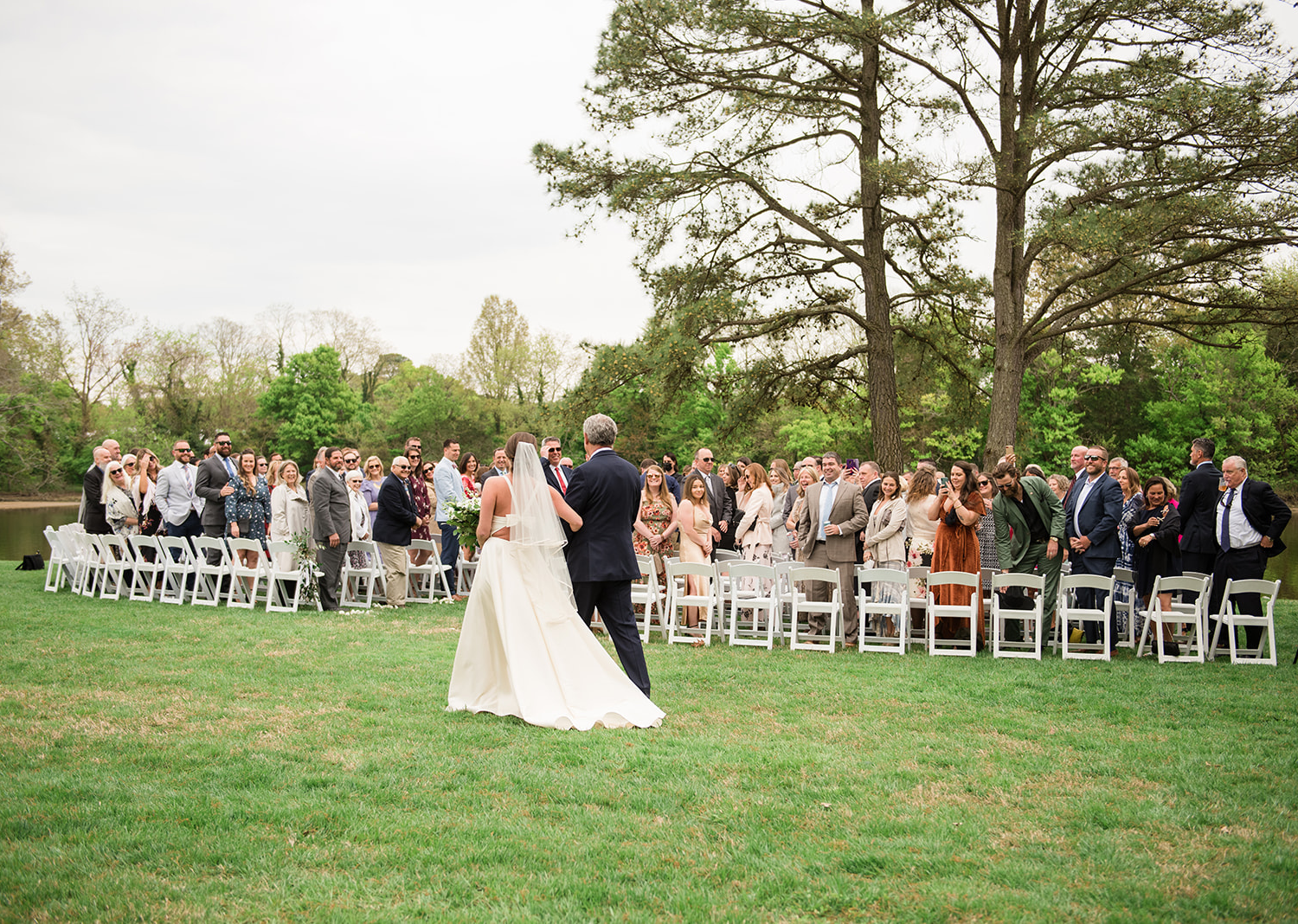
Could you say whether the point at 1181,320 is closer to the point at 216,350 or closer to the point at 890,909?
the point at 890,909

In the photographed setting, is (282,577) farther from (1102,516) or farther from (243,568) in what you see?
(1102,516)

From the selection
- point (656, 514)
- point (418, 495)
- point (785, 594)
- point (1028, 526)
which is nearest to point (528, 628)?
point (656, 514)

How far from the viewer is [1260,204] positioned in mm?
13352

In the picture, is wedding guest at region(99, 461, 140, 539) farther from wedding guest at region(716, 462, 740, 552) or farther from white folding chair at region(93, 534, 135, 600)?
wedding guest at region(716, 462, 740, 552)

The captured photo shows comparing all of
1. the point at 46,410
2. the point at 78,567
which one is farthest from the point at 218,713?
the point at 46,410

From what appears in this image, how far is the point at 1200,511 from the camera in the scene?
1055 centimetres

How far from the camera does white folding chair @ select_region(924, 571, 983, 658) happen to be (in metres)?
9.46

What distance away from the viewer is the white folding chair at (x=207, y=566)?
12375mm

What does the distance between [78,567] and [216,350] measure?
48.4 metres

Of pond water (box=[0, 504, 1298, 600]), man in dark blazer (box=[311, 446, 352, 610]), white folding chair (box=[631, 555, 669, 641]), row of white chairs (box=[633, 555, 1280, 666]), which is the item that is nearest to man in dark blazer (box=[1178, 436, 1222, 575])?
row of white chairs (box=[633, 555, 1280, 666])

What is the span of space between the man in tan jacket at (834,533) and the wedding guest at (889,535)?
0.31m

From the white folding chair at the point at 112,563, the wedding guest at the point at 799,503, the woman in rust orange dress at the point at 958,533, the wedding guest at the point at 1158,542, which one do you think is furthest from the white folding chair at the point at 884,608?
the white folding chair at the point at 112,563

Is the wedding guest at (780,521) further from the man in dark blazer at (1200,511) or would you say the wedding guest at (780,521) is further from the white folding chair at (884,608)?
the man in dark blazer at (1200,511)

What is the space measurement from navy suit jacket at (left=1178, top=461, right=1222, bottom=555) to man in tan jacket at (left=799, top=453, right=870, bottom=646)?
3.54 m
